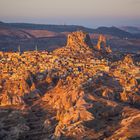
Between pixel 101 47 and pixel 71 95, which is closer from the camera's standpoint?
pixel 71 95

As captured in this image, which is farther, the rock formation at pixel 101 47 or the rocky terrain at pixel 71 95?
the rock formation at pixel 101 47

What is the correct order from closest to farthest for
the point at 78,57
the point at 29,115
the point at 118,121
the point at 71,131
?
1. the point at 71,131
2. the point at 118,121
3. the point at 29,115
4. the point at 78,57

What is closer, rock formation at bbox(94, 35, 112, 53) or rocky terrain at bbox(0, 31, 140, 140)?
rocky terrain at bbox(0, 31, 140, 140)

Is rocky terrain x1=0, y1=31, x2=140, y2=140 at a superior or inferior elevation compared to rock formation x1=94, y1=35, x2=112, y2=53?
inferior

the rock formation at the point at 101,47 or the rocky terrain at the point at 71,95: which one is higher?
the rock formation at the point at 101,47

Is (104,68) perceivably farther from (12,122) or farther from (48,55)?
(12,122)

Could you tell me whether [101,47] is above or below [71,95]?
above

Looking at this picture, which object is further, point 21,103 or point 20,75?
point 20,75

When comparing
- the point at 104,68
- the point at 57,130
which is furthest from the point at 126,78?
the point at 57,130
